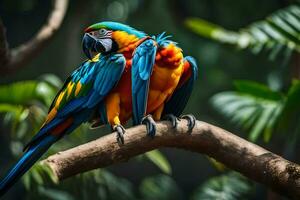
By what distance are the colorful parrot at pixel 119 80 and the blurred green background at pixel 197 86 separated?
1.34ft

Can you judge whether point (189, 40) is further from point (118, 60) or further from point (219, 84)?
point (118, 60)

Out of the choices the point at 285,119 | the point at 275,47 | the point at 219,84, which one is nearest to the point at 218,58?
the point at 219,84

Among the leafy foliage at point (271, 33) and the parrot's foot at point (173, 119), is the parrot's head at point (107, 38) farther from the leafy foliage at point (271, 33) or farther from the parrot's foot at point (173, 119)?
the leafy foliage at point (271, 33)

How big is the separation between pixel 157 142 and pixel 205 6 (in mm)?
3301

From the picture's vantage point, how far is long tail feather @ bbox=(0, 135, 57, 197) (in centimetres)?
142

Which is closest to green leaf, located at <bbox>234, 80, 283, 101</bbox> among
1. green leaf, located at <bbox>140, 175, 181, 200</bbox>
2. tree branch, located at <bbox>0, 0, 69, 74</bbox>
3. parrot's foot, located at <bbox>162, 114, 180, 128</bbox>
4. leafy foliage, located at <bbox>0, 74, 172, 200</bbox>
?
leafy foliage, located at <bbox>0, 74, 172, 200</bbox>

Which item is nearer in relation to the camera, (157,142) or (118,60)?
(157,142)

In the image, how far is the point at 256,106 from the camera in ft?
8.36

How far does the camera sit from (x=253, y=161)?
158 centimetres

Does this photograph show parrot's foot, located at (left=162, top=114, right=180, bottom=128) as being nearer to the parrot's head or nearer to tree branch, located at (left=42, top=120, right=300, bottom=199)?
tree branch, located at (left=42, top=120, right=300, bottom=199)

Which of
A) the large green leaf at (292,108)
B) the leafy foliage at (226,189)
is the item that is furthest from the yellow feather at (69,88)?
the leafy foliage at (226,189)

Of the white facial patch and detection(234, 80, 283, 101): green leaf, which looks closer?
the white facial patch

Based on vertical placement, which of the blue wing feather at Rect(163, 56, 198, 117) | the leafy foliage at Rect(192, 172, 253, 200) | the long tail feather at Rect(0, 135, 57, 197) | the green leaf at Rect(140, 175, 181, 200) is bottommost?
the green leaf at Rect(140, 175, 181, 200)

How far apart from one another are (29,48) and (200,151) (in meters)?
1.18
